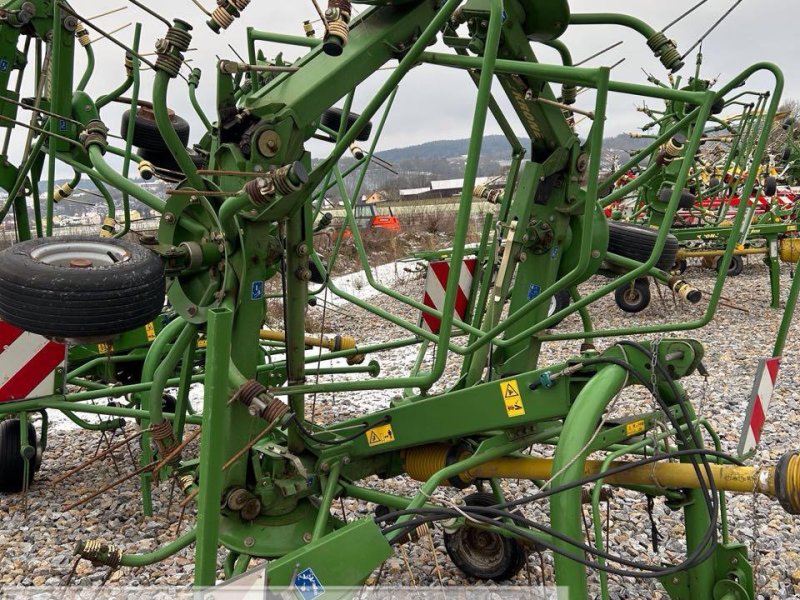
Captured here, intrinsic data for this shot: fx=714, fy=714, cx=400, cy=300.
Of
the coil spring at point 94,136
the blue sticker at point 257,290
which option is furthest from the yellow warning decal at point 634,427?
the coil spring at point 94,136

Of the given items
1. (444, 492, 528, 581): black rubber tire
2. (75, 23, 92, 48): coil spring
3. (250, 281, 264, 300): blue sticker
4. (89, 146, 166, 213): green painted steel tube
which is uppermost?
(75, 23, 92, 48): coil spring

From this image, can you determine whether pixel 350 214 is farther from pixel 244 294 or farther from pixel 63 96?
pixel 63 96

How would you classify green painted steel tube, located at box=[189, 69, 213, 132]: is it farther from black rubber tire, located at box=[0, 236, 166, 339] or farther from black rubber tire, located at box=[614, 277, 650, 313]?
black rubber tire, located at box=[614, 277, 650, 313]

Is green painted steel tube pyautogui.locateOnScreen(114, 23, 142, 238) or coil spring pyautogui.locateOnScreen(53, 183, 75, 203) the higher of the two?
green painted steel tube pyautogui.locateOnScreen(114, 23, 142, 238)

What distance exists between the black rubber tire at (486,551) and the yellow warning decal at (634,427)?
34.7 inches

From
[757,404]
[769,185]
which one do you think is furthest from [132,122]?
[769,185]

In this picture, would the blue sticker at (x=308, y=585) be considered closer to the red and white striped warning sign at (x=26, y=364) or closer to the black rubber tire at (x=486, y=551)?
the black rubber tire at (x=486, y=551)

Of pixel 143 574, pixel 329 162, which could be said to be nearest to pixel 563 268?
pixel 329 162

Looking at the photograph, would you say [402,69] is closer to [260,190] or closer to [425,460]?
[260,190]

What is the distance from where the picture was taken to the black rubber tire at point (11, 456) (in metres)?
4.55

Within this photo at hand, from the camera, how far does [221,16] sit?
7.89 feet

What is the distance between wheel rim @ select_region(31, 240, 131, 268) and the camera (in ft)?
8.67

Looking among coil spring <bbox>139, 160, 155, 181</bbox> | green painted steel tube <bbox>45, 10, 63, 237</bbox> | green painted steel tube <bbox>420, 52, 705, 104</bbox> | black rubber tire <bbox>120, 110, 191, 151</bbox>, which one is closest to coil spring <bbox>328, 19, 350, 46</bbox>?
green painted steel tube <bbox>420, 52, 705, 104</bbox>

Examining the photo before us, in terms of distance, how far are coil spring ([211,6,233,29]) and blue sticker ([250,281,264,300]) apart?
92 cm
